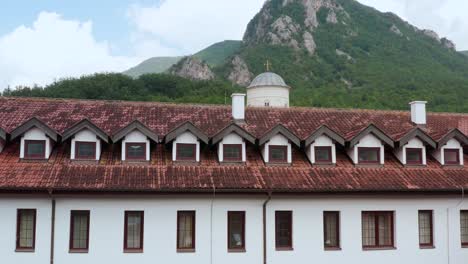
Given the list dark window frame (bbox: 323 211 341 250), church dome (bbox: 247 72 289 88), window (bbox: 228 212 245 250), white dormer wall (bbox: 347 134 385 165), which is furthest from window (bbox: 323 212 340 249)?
church dome (bbox: 247 72 289 88)

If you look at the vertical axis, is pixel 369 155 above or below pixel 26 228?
above

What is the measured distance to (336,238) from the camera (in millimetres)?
20906

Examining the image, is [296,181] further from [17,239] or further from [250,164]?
[17,239]

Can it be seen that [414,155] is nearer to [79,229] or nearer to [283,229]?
[283,229]

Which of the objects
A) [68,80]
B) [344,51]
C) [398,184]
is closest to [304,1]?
[344,51]

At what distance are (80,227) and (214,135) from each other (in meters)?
6.59

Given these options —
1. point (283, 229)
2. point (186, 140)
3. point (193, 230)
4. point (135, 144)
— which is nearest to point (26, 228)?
point (135, 144)

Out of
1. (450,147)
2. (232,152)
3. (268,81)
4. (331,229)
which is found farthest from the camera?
(268,81)

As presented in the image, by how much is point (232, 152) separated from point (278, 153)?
2078 mm

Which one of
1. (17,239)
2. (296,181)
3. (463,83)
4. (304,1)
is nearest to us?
(17,239)

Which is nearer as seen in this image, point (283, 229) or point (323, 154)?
point (283, 229)

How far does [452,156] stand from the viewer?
2328 cm

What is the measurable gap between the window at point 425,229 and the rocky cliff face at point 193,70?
72.3 metres

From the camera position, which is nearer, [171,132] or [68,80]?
[171,132]
